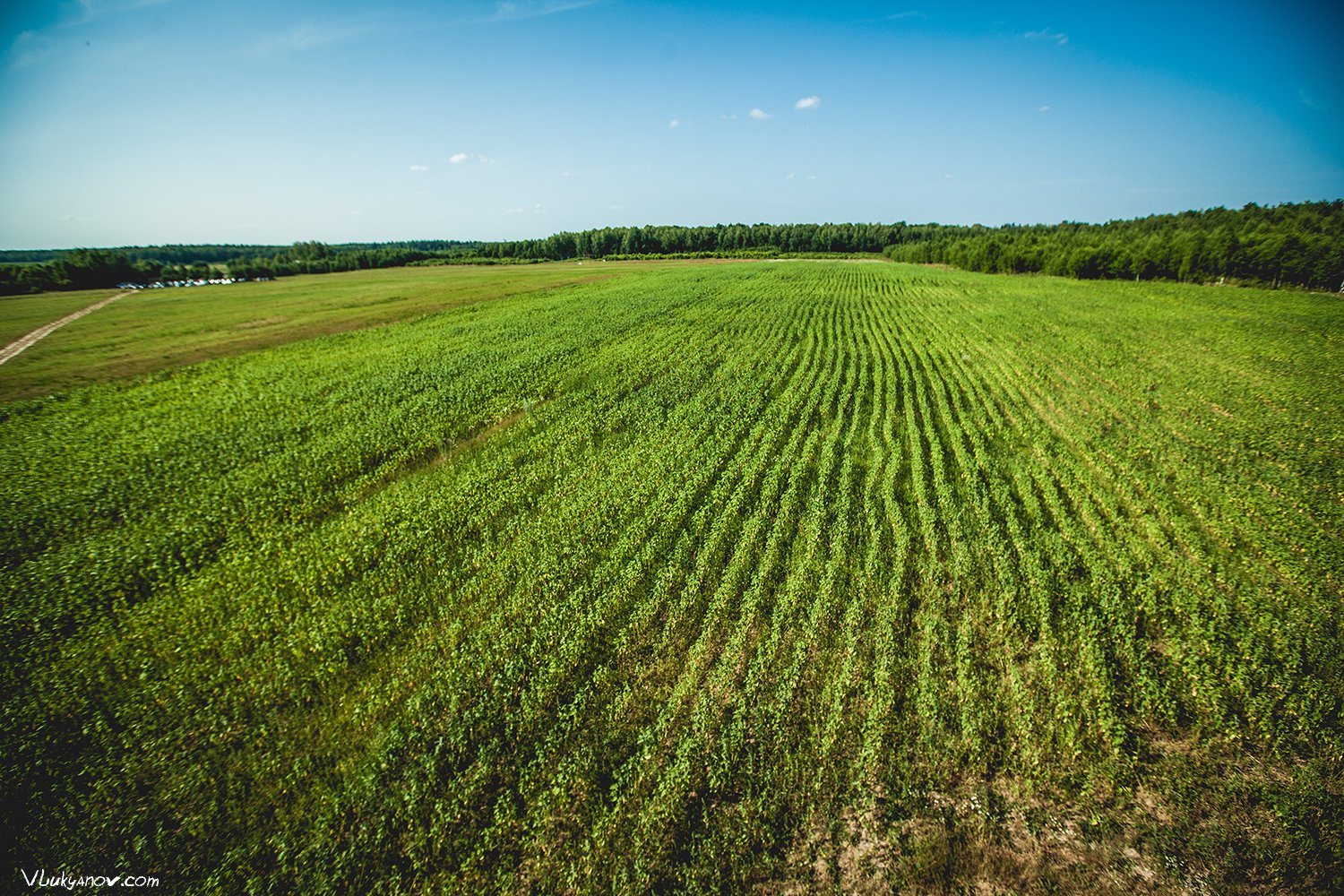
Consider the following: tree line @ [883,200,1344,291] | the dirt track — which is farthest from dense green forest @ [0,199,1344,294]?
the dirt track

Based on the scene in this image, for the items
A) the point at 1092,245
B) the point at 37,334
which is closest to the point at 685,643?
the point at 37,334

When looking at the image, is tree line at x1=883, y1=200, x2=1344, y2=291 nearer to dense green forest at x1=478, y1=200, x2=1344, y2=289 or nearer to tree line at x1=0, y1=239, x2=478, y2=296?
dense green forest at x1=478, y1=200, x2=1344, y2=289

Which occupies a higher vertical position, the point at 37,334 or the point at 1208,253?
the point at 1208,253

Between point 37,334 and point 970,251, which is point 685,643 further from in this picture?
point 970,251

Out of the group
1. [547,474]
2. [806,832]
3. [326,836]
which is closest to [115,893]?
[326,836]

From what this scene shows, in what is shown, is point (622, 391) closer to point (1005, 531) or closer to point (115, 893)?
point (1005, 531)

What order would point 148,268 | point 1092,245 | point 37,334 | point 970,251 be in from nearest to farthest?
1. point 37,334
2. point 1092,245
3. point 970,251
4. point 148,268

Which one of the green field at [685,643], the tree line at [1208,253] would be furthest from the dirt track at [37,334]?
the tree line at [1208,253]
